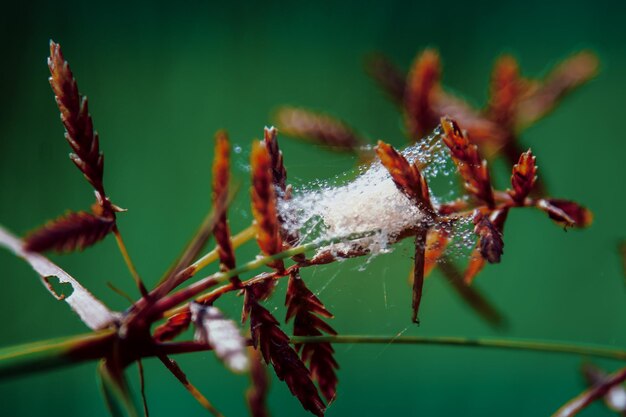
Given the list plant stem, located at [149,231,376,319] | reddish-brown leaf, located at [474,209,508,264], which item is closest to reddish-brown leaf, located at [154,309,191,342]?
plant stem, located at [149,231,376,319]

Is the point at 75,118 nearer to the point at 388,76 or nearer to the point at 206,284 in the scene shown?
the point at 206,284

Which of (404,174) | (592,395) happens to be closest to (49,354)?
(404,174)

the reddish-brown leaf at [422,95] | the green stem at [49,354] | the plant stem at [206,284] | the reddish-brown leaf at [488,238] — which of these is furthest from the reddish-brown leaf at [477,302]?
the green stem at [49,354]

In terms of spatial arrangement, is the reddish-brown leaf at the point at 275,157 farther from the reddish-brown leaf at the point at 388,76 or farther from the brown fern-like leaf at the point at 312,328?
the reddish-brown leaf at the point at 388,76

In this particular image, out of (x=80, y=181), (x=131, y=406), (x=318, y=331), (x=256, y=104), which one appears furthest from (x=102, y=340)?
(x=80, y=181)

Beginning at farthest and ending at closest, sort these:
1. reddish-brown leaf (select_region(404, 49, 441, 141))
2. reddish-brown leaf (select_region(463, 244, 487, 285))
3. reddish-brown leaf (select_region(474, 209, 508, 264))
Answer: reddish-brown leaf (select_region(404, 49, 441, 141)) < reddish-brown leaf (select_region(463, 244, 487, 285)) < reddish-brown leaf (select_region(474, 209, 508, 264))

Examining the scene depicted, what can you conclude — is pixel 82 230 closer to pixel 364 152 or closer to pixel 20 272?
pixel 364 152

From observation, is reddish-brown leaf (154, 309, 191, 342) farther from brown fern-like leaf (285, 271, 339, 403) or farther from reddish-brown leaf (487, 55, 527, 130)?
reddish-brown leaf (487, 55, 527, 130)
